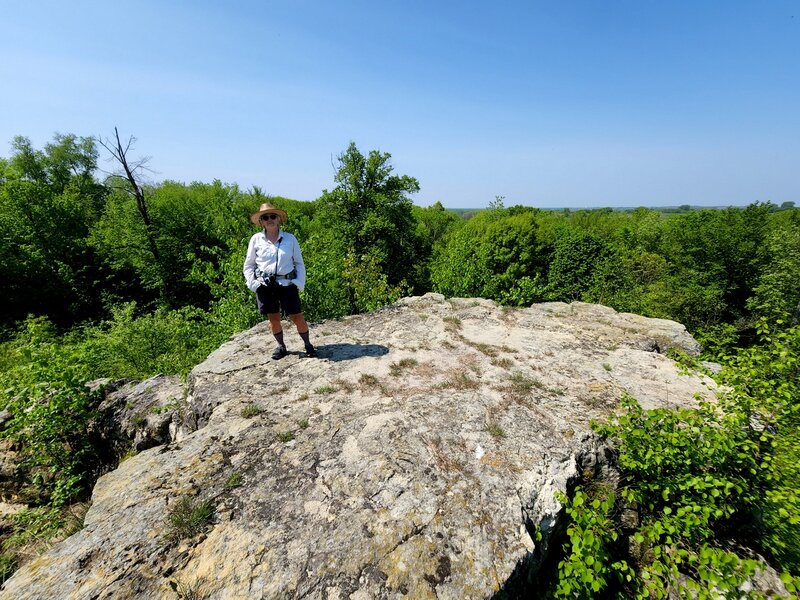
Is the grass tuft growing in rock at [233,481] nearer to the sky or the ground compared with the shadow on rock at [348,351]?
nearer to the ground

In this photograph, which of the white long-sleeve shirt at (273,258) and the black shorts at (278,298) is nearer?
the white long-sleeve shirt at (273,258)

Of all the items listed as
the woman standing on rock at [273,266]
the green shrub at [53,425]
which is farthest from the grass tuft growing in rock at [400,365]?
the green shrub at [53,425]

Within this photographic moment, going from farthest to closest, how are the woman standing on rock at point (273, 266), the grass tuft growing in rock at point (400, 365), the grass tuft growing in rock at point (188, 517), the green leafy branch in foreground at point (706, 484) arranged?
the grass tuft growing in rock at point (400, 365) → the woman standing on rock at point (273, 266) → the green leafy branch in foreground at point (706, 484) → the grass tuft growing in rock at point (188, 517)

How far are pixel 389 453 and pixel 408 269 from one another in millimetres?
21280

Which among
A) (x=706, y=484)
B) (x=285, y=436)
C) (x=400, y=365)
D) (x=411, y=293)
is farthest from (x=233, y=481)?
(x=411, y=293)

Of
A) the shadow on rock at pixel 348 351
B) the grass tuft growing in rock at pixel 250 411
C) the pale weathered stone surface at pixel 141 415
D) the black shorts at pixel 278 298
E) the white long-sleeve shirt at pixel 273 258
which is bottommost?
the pale weathered stone surface at pixel 141 415

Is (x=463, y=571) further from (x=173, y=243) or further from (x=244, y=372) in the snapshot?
(x=173, y=243)

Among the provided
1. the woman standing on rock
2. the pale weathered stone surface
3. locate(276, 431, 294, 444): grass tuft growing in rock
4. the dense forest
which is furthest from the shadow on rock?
the dense forest

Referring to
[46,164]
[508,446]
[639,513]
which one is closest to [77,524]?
[508,446]

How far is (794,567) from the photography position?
3.66m

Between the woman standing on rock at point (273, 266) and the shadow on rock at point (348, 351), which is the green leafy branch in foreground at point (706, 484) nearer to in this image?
the shadow on rock at point (348, 351)

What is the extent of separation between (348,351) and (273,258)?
2.06 metres

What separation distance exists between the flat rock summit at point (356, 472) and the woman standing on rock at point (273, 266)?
0.98 metres

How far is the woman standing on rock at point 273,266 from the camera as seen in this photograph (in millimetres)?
5328
